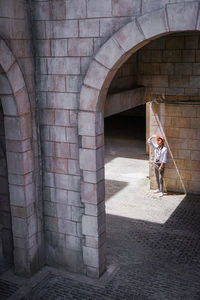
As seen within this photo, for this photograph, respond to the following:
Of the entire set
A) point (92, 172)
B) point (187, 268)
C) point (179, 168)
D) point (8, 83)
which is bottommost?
point (187, 268)

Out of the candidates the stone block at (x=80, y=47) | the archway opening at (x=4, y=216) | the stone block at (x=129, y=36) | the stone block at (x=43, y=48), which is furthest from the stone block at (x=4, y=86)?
the stone block at (x=129, y=36)

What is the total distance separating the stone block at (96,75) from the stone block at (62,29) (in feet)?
2.24

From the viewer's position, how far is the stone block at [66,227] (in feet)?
25.1

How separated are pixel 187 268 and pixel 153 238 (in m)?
1.44

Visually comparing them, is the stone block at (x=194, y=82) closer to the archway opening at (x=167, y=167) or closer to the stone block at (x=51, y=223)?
the archway opening at (x=167, y=167)

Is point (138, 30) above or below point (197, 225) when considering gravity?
above

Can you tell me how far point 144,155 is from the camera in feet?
55.1

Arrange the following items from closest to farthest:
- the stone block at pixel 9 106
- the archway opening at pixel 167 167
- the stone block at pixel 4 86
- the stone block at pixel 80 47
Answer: the stone block at pixel 4 86 < the stone block at pixel 80 47 < the stone block at pixel 9 106 < the archway opening at pixel 167 167

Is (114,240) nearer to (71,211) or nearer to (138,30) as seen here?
(71,211)

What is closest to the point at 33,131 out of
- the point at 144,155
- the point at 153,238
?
the point at 153,238

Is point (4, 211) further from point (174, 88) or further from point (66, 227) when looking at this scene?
point (174, 88)

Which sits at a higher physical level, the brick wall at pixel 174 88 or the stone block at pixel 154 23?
the stone block at pixel 154 23

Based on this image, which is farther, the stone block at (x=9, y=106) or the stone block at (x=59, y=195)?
the stone block at (x=59, y=195)

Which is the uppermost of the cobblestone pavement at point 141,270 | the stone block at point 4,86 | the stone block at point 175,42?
the stone block at point 175,42
